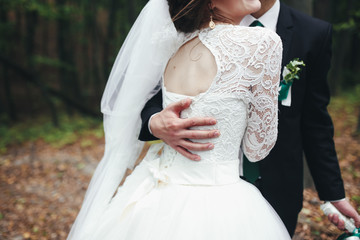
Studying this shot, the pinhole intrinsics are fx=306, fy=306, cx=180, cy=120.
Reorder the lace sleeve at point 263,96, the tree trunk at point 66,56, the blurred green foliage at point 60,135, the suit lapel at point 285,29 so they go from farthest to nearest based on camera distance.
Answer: the tree trunk at point 66,56, the blurred green foliage at point 60,135, the suit lapel at point 285,29, the lace sleeve at point 263,96

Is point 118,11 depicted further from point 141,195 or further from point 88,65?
point 141,195

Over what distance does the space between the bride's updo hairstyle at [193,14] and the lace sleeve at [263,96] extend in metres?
0.31

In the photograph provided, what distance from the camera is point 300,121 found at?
2.06m

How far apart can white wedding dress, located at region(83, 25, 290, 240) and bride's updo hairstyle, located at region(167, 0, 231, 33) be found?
0.23 ft

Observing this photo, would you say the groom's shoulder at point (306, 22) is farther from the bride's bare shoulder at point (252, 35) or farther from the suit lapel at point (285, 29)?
the bride's bare shoulder at point (252, 35)

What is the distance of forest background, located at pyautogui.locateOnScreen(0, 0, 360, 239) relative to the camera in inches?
174

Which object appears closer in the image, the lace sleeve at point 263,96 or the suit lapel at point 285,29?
the lace sleeve at point 263,96

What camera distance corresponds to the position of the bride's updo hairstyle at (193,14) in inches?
64.0

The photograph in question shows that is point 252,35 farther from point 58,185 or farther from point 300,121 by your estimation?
point 58,185

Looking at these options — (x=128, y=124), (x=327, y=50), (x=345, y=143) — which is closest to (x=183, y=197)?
(x=128, y=124)

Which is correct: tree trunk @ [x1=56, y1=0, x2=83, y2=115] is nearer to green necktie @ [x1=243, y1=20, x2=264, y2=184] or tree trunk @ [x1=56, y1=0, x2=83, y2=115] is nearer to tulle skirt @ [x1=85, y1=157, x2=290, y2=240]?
green necktie @ [x1=243, y1=20, x2=264, y2=184]

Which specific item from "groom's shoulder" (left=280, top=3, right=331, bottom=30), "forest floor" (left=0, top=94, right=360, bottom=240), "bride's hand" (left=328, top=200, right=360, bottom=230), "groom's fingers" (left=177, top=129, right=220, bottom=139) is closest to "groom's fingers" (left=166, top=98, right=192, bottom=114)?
"groom's fingers" (left=177, top=129, right=220, bottom=139)

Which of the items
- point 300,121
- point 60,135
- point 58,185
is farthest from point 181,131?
point 60,135

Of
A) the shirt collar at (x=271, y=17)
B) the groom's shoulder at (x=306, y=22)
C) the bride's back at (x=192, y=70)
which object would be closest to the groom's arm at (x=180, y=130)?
the bride's back at (x=192, y=70)
